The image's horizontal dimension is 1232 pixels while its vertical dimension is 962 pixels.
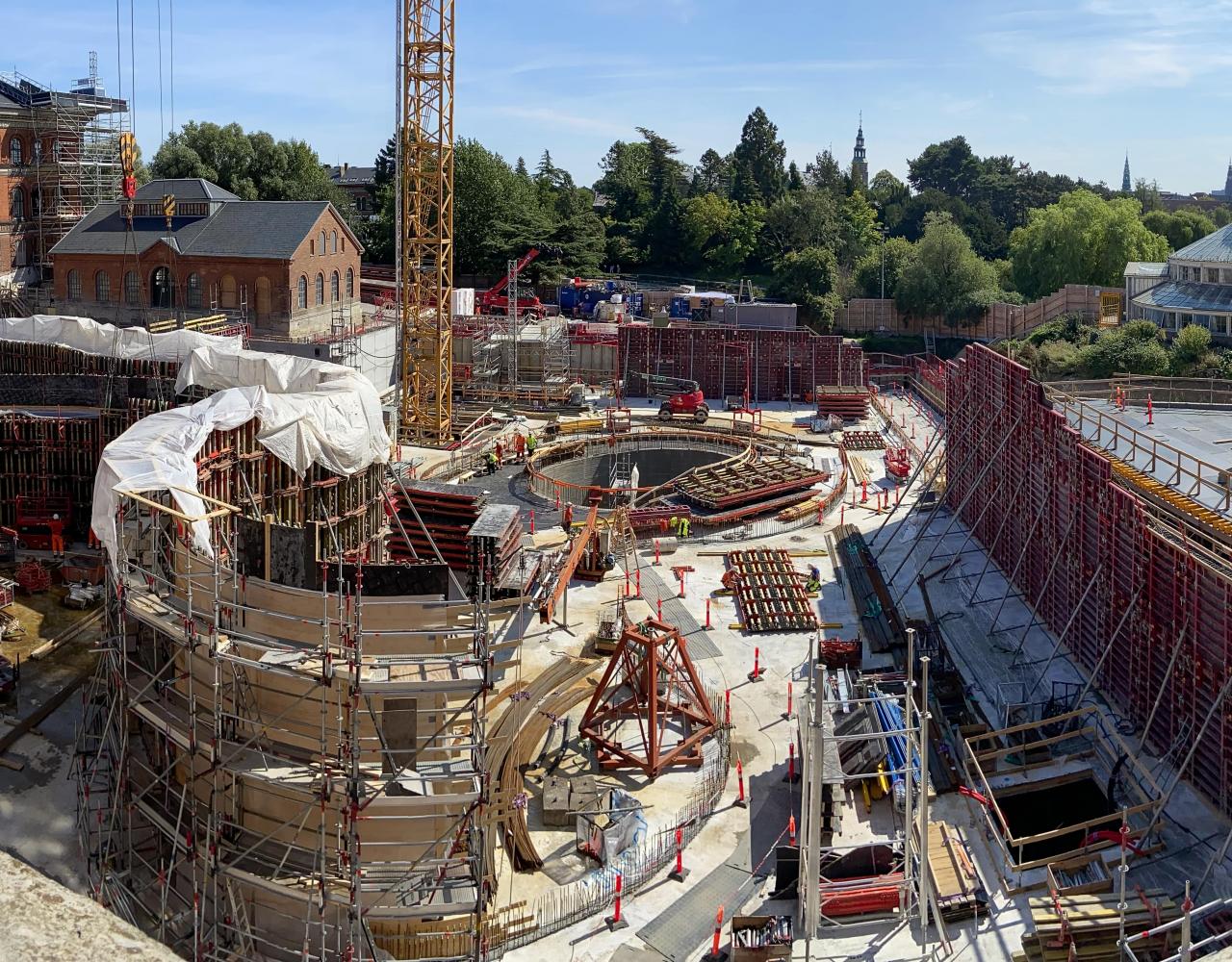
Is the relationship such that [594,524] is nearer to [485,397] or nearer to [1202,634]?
[1202,634]

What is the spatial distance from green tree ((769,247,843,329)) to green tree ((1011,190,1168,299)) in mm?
12429

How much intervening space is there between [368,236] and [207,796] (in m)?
67.3

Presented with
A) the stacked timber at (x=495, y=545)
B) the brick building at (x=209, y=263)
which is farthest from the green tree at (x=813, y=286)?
the stacked timber at (x=495, y=545)

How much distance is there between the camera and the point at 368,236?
8100 centimetres

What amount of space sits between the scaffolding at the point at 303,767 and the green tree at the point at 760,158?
3225 inches

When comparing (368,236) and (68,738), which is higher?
(368,236)

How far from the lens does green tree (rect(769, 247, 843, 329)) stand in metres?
71.6

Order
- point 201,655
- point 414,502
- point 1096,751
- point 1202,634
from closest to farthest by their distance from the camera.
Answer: point 201,655 → point 1202,634 → point 1096,751 → point 414,502

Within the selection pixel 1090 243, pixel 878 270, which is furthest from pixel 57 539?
pixel 1090 243

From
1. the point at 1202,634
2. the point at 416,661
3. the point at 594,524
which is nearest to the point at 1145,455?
the point at 1202,634

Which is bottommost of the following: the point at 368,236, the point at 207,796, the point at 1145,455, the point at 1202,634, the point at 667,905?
the point at 667,905

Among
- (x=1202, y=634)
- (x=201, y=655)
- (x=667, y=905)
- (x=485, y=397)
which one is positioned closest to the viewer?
(x=201, y=655)

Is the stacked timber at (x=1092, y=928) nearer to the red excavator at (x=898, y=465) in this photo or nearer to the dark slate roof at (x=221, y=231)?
the red excavator at (x=898, y=465)

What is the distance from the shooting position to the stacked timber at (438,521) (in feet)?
101
